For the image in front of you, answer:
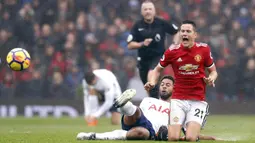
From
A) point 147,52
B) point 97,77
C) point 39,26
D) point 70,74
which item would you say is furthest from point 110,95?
point 39,26

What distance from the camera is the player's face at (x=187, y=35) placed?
12.1 metres

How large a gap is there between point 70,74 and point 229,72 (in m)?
5.74

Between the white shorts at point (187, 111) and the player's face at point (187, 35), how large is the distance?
40.5 inches

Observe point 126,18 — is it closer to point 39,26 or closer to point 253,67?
point 39,26

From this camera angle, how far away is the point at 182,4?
1038 inches

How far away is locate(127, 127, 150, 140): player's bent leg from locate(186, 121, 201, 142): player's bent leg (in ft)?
2.39

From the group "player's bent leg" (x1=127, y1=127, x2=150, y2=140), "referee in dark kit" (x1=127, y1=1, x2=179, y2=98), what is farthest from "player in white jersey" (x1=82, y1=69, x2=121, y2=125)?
"player's bent leg" (x1=127, y1=127, x2=150, y2=140)

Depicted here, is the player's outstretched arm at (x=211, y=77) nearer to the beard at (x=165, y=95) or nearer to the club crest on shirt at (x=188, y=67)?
the club crest on shirt at (x=188, y=67)

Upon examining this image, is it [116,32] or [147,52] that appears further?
[116,32]

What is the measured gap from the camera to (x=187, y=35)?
39.6 feet

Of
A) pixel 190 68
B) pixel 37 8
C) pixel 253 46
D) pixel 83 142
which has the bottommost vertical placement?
pixel 83 142

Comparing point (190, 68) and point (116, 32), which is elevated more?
point (116, 32)

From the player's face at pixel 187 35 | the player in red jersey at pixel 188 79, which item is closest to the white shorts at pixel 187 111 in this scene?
the player in red jersey at pixel 188 79

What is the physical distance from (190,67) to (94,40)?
13006 mm
